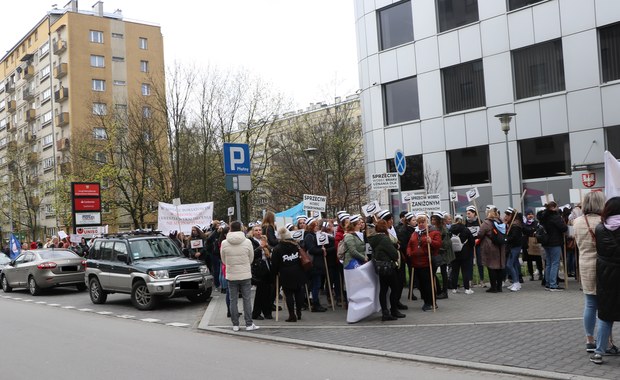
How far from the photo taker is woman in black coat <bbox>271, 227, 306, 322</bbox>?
11242 millimetres

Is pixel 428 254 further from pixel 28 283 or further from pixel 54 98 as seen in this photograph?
pixel 54 98

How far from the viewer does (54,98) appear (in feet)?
230

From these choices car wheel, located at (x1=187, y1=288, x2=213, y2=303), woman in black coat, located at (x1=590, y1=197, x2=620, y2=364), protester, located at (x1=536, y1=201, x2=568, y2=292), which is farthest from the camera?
car wheel, located at (x1=187, y1=288, x2=213, y2=303)

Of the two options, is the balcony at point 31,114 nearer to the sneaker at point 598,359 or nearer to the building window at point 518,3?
the building window at point 518,3

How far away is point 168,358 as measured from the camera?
28.3 ft

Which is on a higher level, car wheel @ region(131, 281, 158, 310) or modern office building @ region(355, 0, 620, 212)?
modern office building @ region(355, 0, 620, 212)

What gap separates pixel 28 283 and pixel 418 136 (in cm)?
1722

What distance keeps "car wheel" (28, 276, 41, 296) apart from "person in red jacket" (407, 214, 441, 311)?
13576mm

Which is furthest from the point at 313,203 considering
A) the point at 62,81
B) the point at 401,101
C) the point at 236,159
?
the point at 62,81

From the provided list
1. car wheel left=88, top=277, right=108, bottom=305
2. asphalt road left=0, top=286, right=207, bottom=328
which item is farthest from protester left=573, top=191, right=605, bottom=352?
car wheel left=88, top=277, right=108, bottom=305

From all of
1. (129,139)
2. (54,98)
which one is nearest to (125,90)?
Answer: (54,98)

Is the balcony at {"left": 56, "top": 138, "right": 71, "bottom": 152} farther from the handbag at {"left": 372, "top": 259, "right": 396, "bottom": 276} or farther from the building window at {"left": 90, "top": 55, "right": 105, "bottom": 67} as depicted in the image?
the handbag at {"left": 372, "top": 259, "right": 396, "bottom": 276}

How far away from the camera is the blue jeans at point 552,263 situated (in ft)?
42.3

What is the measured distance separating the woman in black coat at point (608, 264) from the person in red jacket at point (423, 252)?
196 inches
